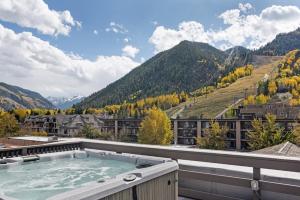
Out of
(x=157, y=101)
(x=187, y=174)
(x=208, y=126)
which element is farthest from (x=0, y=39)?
(x=157, y=101)

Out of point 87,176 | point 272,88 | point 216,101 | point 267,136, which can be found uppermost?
point 272,88

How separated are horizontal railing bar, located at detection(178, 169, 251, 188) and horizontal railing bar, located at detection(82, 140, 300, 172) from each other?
192mm

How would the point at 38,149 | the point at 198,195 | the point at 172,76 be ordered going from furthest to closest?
the point at 172,76 → the point at 38,149 → the point at 198,195

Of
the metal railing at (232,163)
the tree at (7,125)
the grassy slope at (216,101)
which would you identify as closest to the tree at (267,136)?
the metal railing at (232,163)

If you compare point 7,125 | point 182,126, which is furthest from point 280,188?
point 182,126

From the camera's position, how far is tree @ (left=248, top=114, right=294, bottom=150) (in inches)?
995

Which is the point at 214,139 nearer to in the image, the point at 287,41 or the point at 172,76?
the point at 172,76

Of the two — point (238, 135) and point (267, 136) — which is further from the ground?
point (267, 136)

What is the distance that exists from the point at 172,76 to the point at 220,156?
132 meters

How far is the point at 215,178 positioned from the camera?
3.78 meters

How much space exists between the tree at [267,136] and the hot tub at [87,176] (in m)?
22.8

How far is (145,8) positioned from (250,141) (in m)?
18.0

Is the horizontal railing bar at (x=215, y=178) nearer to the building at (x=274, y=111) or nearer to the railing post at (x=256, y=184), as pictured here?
the railing post at (x=256, y=184)

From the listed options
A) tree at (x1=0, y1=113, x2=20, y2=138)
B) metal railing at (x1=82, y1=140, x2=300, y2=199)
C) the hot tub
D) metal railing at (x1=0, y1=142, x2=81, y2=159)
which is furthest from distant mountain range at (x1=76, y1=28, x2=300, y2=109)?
metal railing at (x1=82, y1=140, x2=300, y2=199)
